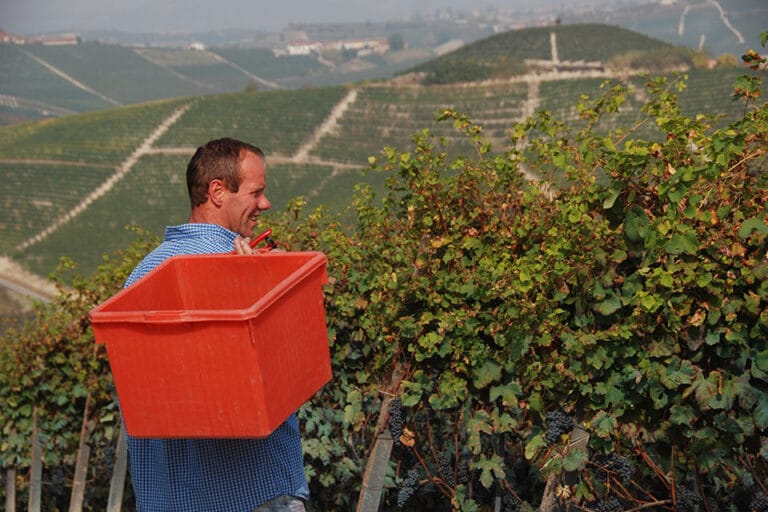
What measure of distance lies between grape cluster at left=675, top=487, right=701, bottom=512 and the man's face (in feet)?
4.72

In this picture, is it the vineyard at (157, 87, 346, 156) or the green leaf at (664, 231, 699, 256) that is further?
the vineyard at (157, 87, 346, 156)

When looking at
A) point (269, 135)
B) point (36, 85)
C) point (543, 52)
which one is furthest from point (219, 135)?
point (36, 85)

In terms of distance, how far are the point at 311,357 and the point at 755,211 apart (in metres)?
1.24

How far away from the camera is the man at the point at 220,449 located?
228 centimetres

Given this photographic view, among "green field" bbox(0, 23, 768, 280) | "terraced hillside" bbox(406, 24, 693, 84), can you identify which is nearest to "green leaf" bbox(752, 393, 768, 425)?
"green field" bbox(0, 23, 768, 280)

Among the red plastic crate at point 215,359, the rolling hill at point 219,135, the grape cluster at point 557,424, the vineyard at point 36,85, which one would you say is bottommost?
the vineyard at point 36,85

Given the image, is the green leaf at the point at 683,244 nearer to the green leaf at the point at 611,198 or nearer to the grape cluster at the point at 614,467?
the green leaf at the point at 611,198

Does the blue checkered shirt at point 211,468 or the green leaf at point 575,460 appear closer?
the blue checkered shirt at point 211,468

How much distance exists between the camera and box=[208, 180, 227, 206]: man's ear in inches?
93.7

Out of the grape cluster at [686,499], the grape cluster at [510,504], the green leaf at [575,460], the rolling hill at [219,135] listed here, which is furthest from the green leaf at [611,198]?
the rolling hill at [219,135]

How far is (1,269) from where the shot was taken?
47.5 meters

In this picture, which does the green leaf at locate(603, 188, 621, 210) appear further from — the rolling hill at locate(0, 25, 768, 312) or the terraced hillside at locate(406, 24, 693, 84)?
the terraced hillside at locate(406, 24, 693, 84)

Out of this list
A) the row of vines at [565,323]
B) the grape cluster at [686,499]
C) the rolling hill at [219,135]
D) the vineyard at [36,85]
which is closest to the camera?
the row of vines at [565,323]

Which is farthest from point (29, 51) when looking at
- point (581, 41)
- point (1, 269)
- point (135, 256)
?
point (135, 256)
